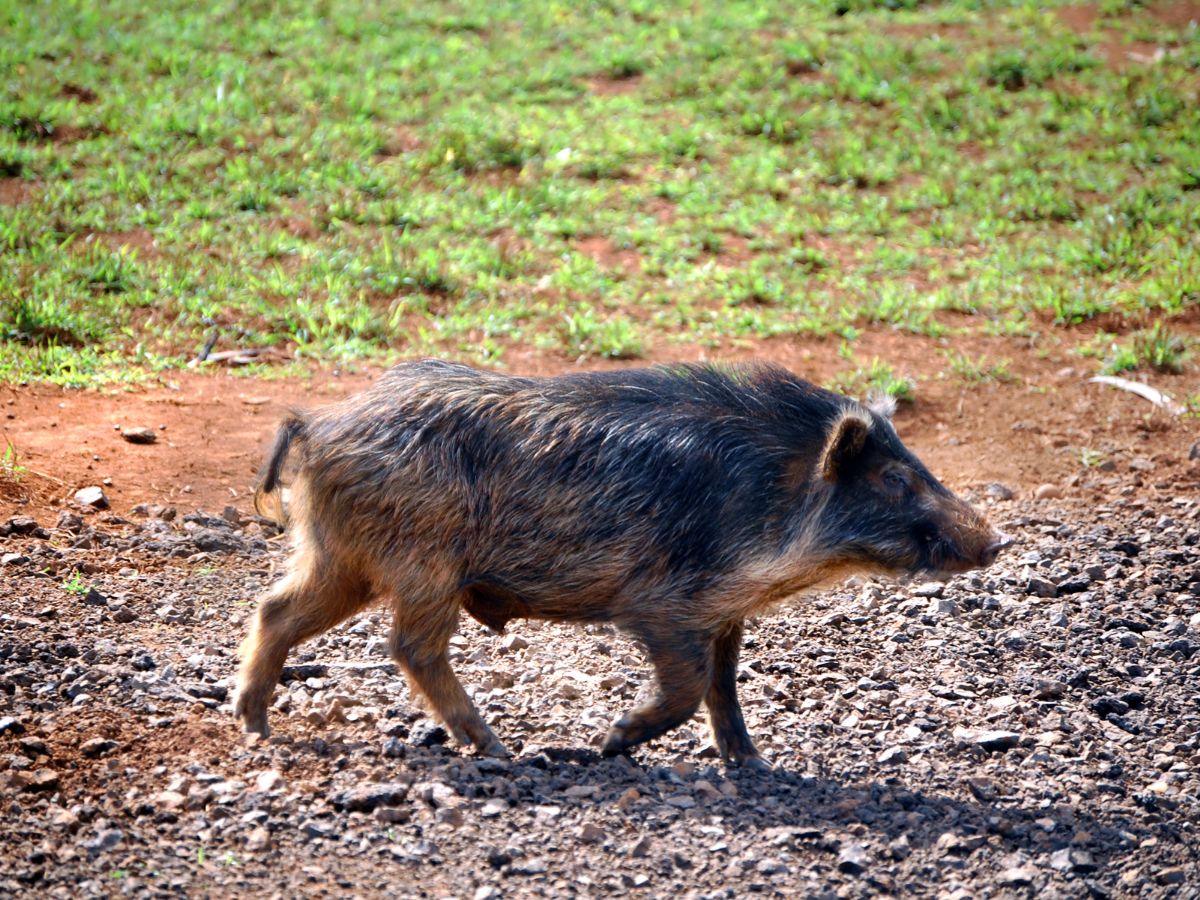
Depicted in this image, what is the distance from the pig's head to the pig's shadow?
0.75 meters

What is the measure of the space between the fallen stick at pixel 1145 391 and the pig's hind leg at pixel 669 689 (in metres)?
4.64

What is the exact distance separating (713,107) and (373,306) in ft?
14.1

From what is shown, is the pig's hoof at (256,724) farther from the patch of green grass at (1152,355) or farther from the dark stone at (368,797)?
the patch of green grass at (1152,355)

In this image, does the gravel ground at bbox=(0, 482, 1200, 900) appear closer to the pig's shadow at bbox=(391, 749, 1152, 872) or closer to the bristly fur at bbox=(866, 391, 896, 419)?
the pig's shadow at bbox=(391, 749, 1152, 872)

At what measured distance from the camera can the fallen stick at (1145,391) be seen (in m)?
8.05

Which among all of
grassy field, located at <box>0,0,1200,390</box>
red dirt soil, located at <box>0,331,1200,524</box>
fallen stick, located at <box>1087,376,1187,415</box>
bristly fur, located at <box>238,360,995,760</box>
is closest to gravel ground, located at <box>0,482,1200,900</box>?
bristly fur, located at <box>238,360,995,760</box>

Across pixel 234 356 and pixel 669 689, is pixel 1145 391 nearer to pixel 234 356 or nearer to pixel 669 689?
pixel 669 689

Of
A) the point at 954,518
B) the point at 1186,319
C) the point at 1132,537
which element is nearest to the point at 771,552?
the point at 954,518

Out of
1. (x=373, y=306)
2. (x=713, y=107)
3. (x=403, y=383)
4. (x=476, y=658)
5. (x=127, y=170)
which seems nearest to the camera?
(x=403, y=383)

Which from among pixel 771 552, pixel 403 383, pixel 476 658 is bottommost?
pixel 476 658

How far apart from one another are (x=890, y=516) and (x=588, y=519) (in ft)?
3.41

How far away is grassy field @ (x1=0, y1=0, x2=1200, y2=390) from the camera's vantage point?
8.78 m

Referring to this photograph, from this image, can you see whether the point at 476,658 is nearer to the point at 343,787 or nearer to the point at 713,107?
the point at 343,787

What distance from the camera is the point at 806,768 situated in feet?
15.1
